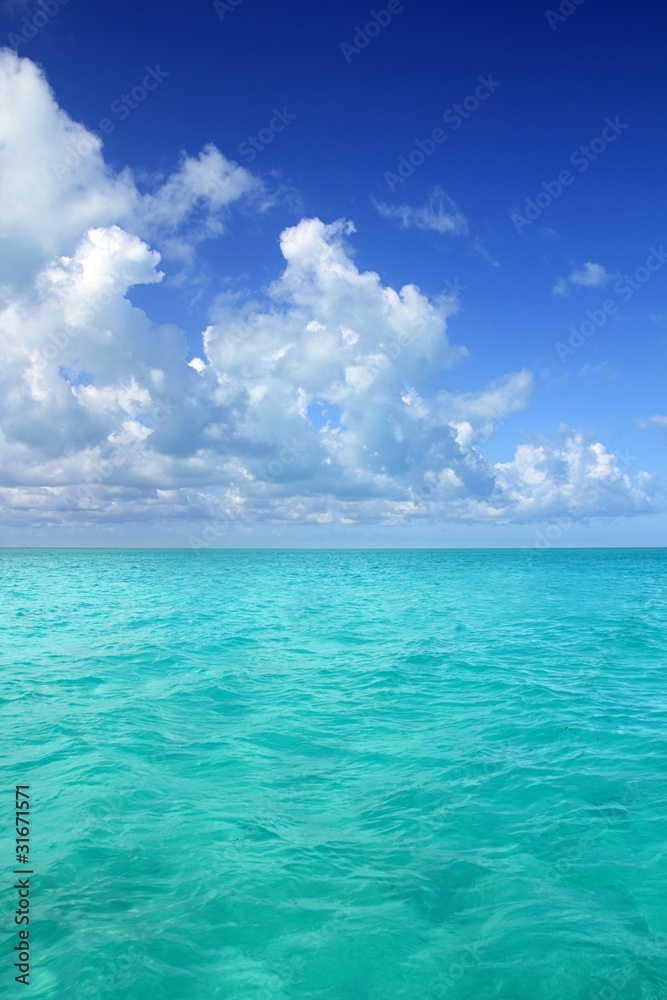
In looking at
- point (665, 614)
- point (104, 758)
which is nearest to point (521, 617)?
point (665, 614)

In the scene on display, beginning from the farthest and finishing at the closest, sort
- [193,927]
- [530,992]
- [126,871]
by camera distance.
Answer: [126,871] → [193,927] → [530,992]

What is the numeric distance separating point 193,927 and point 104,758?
22.6ft

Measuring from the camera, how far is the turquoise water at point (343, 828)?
6.34m

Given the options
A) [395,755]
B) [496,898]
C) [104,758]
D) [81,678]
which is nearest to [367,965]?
[496,898]

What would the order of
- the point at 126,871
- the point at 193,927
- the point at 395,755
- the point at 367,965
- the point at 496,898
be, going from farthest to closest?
the point at 395,755 < the point at 126,871 < the point at 496,898 < the point at 193,927 < the point at 367,965

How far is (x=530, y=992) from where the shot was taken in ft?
19.5

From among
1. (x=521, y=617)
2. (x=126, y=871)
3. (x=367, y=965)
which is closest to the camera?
(x=367, y=965)

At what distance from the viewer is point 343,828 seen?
938cm

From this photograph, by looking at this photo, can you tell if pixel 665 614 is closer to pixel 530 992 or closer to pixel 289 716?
pixel 289 716

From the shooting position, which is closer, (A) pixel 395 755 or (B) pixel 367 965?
(B) pixel 367 965

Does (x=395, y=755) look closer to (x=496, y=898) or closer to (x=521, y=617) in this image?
(x=496, y=898)

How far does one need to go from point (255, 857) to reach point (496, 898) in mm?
3508

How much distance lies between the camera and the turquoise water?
249 inches

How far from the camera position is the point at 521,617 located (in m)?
36.2
